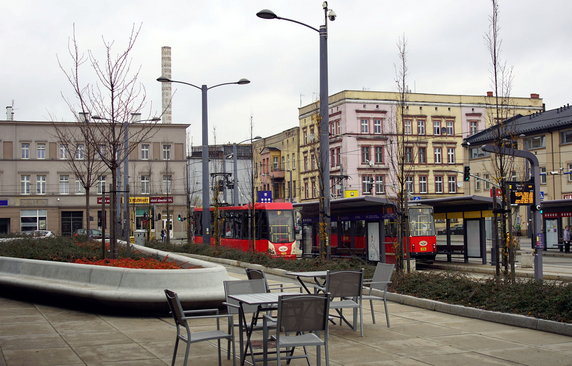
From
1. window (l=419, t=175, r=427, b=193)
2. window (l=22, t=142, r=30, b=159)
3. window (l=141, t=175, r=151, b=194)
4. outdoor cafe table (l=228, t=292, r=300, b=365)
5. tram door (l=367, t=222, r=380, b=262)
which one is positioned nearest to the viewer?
outdoor cafe table (l=228, t=292, r=300, b=365)

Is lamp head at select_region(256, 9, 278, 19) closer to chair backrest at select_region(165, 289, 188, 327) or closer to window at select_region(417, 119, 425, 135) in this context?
chair backrest at select_region(165, 289, 188, 327)

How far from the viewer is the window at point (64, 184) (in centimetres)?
7469

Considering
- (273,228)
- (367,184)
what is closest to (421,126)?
(367,184)

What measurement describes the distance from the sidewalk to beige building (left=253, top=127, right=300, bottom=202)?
72337 millimetres

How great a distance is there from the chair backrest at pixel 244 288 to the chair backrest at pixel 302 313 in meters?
1.94

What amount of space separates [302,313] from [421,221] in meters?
25.6

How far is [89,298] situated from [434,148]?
6757 centimetres

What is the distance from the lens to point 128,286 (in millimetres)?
13336

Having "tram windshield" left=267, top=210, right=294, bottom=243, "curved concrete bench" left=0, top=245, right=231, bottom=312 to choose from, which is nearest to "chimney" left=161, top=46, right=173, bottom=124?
"tram windshield" left=267, top=210, right=294, bottom=243

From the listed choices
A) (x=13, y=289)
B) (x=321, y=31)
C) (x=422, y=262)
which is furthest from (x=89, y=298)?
(x=422, y=262)

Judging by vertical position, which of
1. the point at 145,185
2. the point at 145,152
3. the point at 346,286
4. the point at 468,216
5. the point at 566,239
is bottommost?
the point at 566,239

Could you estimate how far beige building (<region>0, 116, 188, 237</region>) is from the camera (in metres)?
72.5

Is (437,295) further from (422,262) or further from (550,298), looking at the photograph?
(422,262)

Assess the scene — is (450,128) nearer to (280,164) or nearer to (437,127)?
(437,127)
